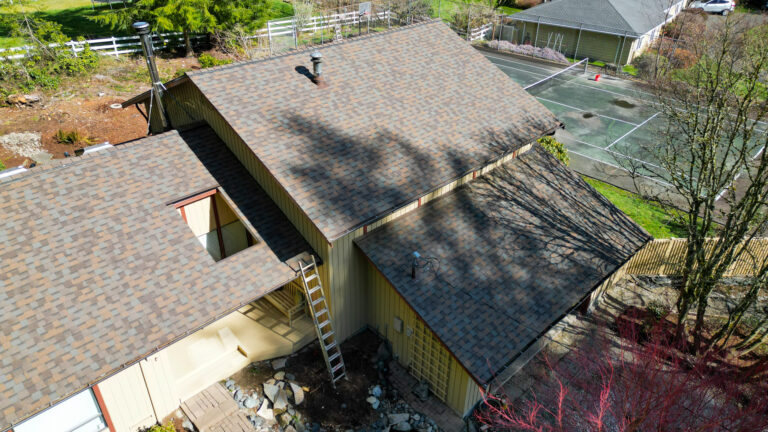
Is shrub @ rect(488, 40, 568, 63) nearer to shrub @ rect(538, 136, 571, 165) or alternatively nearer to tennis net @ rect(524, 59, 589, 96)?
tennis net @ rect(524, 59, 589, 96)

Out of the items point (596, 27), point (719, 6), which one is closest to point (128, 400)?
point (596, 27)

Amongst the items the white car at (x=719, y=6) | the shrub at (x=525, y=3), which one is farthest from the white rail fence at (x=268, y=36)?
the white car at (x=719, y=6)

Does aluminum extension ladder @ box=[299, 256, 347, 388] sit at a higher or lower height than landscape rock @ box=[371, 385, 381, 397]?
higher

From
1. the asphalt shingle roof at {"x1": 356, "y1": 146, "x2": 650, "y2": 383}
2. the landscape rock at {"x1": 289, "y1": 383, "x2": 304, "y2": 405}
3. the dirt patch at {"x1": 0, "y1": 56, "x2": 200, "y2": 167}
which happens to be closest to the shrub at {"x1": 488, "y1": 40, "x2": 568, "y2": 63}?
the asphalt shingle roof at {"x1": 356, "y1": 146, "x2": 650, "y2": 383}

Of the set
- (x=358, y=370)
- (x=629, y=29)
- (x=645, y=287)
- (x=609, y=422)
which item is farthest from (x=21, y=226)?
(x=629, y=29)

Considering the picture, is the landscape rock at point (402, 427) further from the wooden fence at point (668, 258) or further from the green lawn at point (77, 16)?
the green lawn at point (77, 16)

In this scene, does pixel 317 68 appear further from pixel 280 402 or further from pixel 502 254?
pixel 280 402
